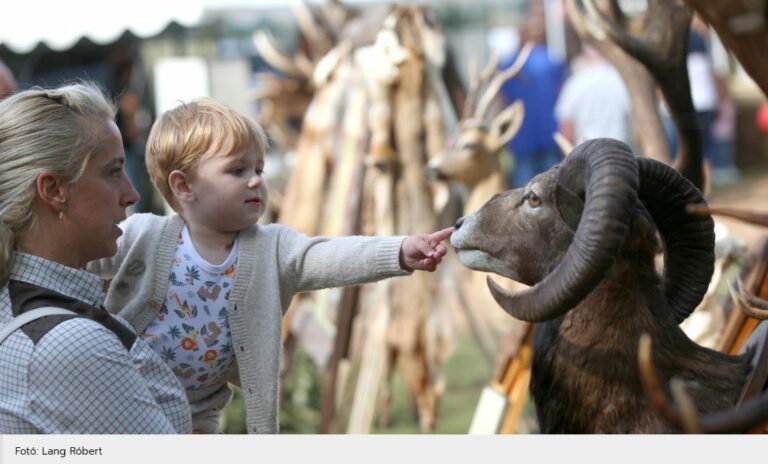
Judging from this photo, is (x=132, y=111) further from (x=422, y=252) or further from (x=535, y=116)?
(x=422, y=252)

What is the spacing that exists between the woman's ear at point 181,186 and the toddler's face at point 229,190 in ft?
0.06

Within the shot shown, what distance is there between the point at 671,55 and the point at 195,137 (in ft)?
5.73

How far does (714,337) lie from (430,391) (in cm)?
285

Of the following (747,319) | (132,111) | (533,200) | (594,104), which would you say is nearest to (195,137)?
(533,200)

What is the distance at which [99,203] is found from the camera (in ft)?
8.43

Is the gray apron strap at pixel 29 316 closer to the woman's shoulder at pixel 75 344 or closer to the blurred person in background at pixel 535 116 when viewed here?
the woman's shoulder at pixel 75 344

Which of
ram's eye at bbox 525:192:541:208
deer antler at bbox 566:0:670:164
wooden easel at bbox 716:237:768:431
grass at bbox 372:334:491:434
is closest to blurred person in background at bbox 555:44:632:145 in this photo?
grass at bbox 372:334:491:434

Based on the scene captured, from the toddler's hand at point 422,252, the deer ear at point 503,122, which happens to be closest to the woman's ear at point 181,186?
the toddler's hand at point 422,252

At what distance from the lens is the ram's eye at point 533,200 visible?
10.4 feet

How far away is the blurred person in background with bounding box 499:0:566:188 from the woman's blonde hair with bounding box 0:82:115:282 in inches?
326

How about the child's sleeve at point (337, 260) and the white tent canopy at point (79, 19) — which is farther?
the white tent canopy at point (79, 19)

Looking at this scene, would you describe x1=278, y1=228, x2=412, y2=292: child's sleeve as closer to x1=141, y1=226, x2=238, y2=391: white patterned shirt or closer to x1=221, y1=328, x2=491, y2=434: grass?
x1=141, y1=226, x2=238, y2=391: white patterned shirt

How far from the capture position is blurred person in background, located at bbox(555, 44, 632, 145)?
8.97 meters

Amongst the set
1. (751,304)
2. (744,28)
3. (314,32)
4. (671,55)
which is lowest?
(314,32)
